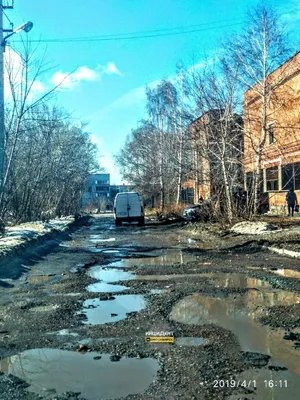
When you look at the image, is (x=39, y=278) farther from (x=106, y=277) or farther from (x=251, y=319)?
(x=251, y=319)

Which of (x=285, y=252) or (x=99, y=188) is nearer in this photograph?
(x=285, y=252)

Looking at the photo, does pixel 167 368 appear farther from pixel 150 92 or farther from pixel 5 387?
pixel 150 92

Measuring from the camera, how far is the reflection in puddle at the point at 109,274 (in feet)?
32.6

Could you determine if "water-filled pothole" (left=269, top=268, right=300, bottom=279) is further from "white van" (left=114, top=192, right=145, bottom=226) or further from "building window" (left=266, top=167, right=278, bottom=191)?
"building window" (left=266, top=167, right=278, bottom=191)

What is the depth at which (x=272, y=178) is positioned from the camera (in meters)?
34.4

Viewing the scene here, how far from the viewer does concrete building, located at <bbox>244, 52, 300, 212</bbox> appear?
993 inches

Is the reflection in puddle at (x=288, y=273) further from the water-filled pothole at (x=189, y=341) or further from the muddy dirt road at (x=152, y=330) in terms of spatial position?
the water-filled pothole at (x=189, y=341)

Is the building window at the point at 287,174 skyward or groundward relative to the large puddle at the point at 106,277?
skyward

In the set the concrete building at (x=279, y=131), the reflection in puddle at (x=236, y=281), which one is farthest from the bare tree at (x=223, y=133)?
the reflection in puddle at (x=236, y=281)

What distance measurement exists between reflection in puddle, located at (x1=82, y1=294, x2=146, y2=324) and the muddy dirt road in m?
0.02

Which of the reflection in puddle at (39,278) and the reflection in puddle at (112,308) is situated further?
the reflection in puddle at (39,278)

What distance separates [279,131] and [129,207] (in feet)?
39.3

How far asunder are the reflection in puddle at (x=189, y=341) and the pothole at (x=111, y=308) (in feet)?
4.26
